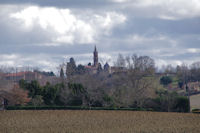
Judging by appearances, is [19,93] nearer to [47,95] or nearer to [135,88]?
[47,95]

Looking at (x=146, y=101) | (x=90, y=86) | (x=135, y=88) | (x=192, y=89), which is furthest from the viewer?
(x=192, y=89)

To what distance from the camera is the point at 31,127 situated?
32156 millimetres

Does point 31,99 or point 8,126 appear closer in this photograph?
point 8,126

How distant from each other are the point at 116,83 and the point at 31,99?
1773 cm

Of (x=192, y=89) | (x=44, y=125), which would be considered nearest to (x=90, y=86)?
(x=44, y=125)

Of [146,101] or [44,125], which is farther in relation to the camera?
[146,101]

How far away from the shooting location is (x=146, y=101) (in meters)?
55.2

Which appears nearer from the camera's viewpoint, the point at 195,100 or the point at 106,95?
the point at 106,95

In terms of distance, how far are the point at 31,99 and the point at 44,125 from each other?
2510 centimetres

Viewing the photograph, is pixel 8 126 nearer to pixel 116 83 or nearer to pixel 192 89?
pixel 116 83

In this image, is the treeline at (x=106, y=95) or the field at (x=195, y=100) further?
the field at (x=195, y=100)

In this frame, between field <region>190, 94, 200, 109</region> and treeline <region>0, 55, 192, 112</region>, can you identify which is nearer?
treeline <region>0, 55, 192, 112</region>

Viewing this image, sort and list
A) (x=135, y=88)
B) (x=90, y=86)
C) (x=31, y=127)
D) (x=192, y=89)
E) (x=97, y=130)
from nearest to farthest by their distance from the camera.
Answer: (x=97, y=130), (x=31, y=127), (x=90, y=86), (x=135, y=88), (x=192, y=89)

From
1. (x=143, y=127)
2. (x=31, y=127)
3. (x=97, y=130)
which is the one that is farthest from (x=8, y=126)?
(x=143, y=127)
